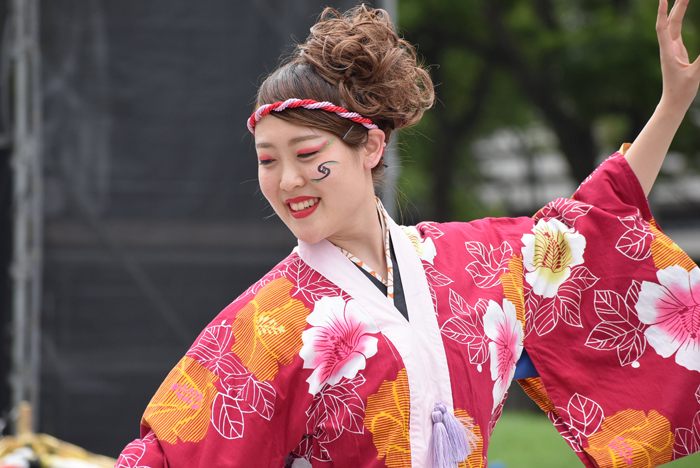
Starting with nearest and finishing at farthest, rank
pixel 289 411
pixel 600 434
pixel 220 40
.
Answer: pixel 289 411 < pixel 600 434 < pixel 220 40

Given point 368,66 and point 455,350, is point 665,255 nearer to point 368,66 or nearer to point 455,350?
point 455,350

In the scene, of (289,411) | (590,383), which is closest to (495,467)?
(590,383)

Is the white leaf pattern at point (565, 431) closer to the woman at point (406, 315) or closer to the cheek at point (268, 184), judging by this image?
the woman at point (406, 315)

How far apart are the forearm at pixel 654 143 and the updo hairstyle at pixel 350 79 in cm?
46

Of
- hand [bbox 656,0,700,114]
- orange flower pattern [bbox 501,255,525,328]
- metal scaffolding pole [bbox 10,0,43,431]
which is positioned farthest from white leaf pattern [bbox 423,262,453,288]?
metal scaffolding pole [bbox 10,0,43,431]

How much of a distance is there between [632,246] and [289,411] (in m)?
0.75

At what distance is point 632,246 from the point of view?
1.36m

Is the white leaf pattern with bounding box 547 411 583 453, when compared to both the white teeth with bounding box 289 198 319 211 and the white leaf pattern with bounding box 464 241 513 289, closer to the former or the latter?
the white leaf pattern with bounding box 464 241 513 289

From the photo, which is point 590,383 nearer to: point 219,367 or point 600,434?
point 600,434

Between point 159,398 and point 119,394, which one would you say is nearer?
point 159,398

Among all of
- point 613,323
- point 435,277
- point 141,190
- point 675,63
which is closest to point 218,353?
point 435,277

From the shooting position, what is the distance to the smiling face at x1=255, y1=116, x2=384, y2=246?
112 cm

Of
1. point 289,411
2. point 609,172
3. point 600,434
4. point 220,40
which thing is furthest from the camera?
point 220,40

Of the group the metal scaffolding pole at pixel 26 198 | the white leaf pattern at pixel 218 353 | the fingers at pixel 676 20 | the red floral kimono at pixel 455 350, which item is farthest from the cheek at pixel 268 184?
the metal scaffolding pole at pixel 26 198
